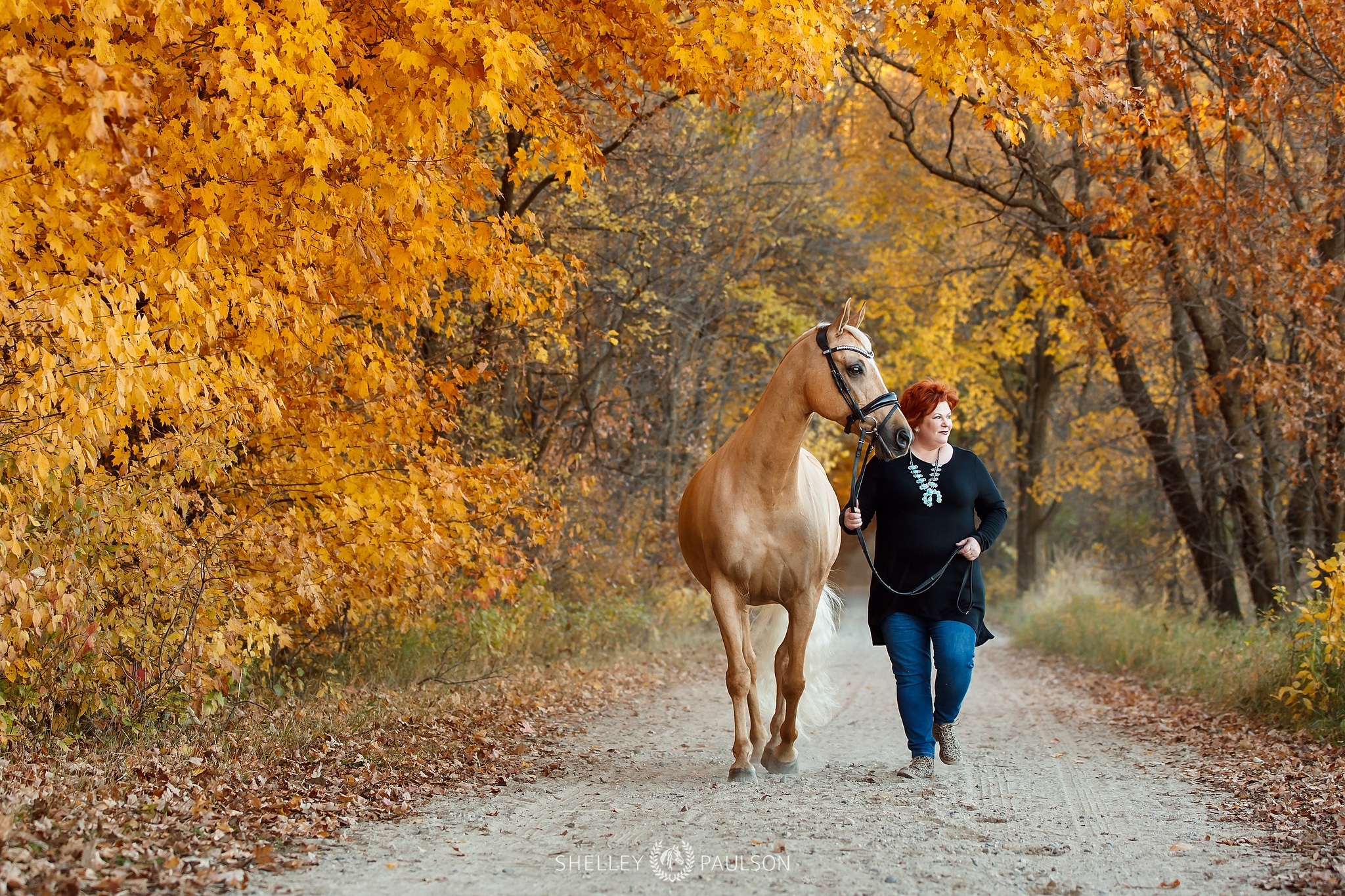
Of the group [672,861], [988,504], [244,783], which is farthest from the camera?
[988,504]

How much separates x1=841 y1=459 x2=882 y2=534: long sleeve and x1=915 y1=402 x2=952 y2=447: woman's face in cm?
27

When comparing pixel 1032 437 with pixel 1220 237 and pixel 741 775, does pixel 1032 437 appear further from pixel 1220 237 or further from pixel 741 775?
pixel 741 775

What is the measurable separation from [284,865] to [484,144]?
8.09 meters

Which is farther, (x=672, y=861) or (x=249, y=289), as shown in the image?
(x=249, y=289)

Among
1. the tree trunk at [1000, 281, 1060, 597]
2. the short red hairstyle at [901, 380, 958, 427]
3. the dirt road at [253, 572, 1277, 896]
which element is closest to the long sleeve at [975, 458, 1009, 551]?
the short red hairstyle at [901, 380, 958, 427]

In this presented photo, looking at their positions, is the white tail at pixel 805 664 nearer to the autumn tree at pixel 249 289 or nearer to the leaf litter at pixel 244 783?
the leaf litter at pixel 244 783

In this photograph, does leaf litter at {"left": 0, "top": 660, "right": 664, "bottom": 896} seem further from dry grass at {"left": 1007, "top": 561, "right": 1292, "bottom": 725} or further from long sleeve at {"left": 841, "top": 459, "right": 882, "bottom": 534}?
dry grass at {"left": 1007, "top": 561, "right": 1292, "bottom": 725}

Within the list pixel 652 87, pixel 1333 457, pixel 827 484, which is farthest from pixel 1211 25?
pixel 827 484

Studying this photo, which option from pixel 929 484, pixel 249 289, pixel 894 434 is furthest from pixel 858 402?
pixel 249 289

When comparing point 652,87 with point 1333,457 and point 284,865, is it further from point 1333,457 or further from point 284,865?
point 1333,457

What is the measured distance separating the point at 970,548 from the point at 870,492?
2.07 ft

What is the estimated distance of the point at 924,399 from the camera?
6.04 metres

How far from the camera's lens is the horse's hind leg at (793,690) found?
6094 mm

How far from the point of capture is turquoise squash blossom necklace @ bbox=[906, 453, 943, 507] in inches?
237
